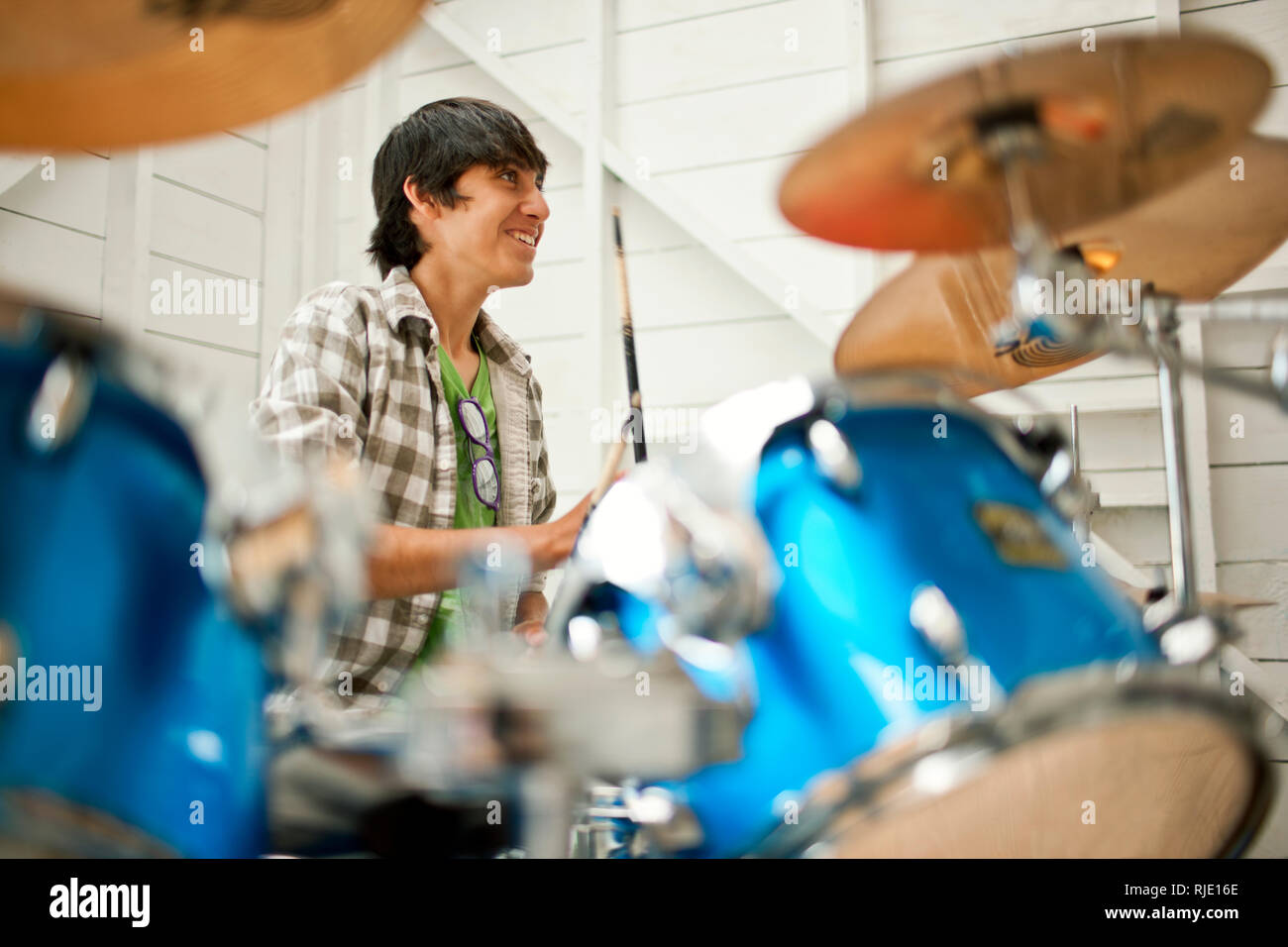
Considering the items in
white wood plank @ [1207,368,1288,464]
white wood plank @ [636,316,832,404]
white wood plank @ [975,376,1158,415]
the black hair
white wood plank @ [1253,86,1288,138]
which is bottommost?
white wood plank @ [1207,368,1288,464]

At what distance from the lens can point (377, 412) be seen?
126 centimetres

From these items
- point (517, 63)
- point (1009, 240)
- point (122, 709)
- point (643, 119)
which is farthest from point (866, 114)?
point (517, 63)

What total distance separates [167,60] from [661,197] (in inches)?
60.8

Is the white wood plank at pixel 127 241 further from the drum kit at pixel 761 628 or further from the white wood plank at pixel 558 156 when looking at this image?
the drum kit at pixel 761 628

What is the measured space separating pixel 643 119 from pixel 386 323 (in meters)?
1.11

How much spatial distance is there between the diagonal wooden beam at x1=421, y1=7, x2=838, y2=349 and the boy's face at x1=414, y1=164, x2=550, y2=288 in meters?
0.64

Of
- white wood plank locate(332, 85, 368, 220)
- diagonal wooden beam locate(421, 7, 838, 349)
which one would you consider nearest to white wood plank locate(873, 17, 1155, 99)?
diagonal wooden beam locate(421, 7, 838, 349)

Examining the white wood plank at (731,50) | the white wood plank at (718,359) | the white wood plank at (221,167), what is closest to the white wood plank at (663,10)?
the white wood plank at (731,50)

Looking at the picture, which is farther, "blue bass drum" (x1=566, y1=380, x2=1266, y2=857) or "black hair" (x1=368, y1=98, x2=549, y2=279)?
"black hair" (x1=368, y1=98, x2=549, y2=279)

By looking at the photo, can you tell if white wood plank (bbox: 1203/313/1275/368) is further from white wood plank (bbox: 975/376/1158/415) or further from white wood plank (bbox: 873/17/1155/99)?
white wood plank (bbox: 873/17/1155/99)

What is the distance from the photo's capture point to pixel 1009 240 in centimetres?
81

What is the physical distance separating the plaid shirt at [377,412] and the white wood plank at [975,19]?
3.94ft

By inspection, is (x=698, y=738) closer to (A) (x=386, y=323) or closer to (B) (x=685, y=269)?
(A) (x=386, y=323)

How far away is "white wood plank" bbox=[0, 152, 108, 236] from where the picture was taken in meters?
1.85
